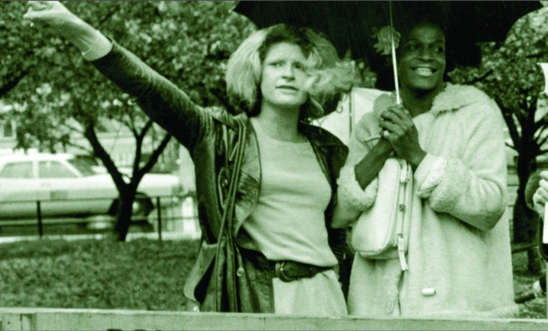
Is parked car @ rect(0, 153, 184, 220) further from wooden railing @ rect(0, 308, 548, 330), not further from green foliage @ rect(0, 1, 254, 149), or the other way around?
wooden railing @ rect(0, 308, 548, 330)

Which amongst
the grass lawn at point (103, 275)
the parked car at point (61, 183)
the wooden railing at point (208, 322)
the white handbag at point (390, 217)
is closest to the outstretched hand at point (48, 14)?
the wooden railing at point (208, 322)

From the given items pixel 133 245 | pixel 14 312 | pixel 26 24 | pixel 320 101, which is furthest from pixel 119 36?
pixel 14 312

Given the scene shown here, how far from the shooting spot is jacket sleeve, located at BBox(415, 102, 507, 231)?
409cm

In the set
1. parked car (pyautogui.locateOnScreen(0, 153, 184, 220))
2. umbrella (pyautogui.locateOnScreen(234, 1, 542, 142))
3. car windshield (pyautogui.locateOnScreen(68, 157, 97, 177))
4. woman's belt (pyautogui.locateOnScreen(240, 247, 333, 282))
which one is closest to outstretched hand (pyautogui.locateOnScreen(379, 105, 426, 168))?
umbrella (pyautogui.locateOnScreen(234, 1, 542, 142))

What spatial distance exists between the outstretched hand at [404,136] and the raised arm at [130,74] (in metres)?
0.71

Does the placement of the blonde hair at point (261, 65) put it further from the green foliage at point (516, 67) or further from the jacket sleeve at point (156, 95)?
the green foliage at point (516, 67)

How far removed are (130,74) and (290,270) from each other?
37.9 inches

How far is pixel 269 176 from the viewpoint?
13.8ft

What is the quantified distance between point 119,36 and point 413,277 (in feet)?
26.4

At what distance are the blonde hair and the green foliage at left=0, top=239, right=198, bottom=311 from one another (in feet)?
21.6

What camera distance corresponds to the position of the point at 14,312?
9.82 feet

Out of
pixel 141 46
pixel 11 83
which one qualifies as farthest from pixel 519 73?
pixel 11 83

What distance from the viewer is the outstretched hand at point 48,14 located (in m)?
3.66

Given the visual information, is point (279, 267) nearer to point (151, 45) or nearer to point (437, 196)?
point (437, 196)
